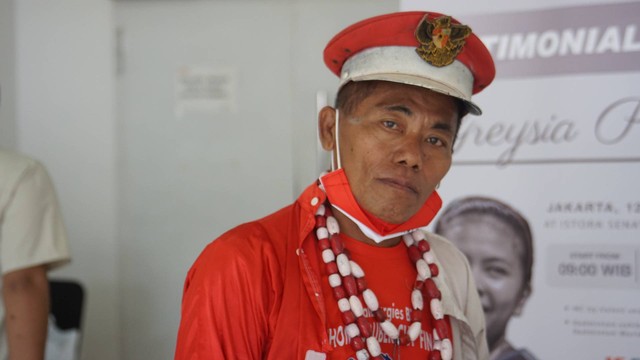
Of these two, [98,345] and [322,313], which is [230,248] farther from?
[98,345]

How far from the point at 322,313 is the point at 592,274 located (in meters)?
1.57

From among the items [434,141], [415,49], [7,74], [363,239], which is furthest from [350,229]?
[7,74]

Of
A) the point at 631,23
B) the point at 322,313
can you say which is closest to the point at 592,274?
the point at 631,23

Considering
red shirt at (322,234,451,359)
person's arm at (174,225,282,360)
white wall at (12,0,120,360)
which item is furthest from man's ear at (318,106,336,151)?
white wall at (12,0,120,360)

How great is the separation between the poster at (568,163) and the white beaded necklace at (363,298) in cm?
115

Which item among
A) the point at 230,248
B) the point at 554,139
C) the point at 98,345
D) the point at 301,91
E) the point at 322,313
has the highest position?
the point at 301,91

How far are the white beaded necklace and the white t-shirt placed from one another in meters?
1.03

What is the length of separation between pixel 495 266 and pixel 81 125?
217 centimetres

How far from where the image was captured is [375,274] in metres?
1.47

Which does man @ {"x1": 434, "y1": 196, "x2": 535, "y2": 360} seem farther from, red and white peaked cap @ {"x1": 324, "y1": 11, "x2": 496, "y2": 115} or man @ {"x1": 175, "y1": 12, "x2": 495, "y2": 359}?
red and white peaked cap @ {"x1": 324, "y1": 11, "x2": 496, "y2": 115}

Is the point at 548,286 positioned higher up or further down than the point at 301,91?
further down

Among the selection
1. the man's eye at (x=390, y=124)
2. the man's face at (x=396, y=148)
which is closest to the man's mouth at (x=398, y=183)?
the man's face at (x=396, y=148)

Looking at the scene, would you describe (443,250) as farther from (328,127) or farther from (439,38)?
(439,38)

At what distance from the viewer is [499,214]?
8.41 ft
